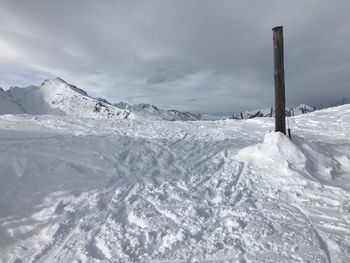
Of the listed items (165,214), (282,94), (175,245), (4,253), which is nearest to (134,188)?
(165,214)

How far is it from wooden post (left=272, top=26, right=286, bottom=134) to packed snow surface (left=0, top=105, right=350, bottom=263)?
55 cm

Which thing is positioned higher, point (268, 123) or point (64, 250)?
point (268, 123)

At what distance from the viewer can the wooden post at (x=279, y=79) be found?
10.2 m

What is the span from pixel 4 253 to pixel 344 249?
541 centimetres

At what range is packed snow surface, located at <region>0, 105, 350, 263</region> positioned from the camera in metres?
5.12

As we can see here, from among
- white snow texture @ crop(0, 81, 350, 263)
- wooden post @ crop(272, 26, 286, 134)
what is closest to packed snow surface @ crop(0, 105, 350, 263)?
white snow texture @ crop(0, 81, 350, 263)

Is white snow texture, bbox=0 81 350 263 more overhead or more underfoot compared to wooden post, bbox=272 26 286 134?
more underfoot

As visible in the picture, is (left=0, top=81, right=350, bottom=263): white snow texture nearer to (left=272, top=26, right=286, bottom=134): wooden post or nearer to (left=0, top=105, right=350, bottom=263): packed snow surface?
(left=0, top=105, right=350, bottom=263): packed snow surface

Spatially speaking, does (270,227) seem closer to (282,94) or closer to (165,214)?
(165,214)

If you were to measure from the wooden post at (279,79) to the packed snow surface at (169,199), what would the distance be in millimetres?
545

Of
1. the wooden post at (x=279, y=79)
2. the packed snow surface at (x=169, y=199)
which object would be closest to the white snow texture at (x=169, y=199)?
the packed snow surface at (x=169, y=199)

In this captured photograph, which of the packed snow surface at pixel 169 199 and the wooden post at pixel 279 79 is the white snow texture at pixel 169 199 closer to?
the packed snow surface at pixel 169 199

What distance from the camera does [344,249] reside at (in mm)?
4977

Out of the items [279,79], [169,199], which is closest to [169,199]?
[169,199]
